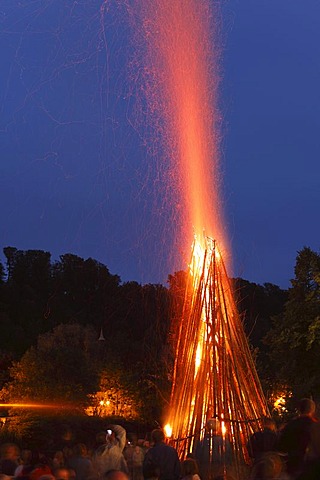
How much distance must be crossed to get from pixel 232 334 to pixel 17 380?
2300cm

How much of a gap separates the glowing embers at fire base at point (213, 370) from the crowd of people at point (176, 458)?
0.23 m

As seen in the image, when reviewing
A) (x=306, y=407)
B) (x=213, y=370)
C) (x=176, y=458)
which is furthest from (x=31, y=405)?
(x=306, y=407)

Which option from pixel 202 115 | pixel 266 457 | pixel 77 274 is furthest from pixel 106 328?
pixel 266 457

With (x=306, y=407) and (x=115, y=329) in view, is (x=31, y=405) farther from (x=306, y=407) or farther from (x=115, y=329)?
(x=306, y=407)

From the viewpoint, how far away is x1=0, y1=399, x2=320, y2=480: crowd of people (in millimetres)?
5602

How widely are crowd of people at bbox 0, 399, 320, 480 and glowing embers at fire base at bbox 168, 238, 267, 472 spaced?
0.76ft

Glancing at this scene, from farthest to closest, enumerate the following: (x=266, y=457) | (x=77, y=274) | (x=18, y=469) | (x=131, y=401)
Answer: (x=77, y=274) < (x=131, y=401) < (x=18, y=469) < (x=266, y=457)

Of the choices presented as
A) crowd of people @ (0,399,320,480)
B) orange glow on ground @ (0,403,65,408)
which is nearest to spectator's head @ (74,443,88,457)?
crowd of people @ (0,399,320,480)

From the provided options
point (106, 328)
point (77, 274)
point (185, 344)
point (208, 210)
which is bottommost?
point (185, 344)

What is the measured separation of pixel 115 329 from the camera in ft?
137

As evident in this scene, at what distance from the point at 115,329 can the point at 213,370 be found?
32.2 m

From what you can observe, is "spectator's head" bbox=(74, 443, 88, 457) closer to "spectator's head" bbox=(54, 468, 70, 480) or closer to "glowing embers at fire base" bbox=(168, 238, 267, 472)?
"spectator's head" bbox=(54, 468, 70, 480)

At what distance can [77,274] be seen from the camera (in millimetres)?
53031

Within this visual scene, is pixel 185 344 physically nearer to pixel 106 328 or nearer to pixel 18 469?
pixel 18 469
